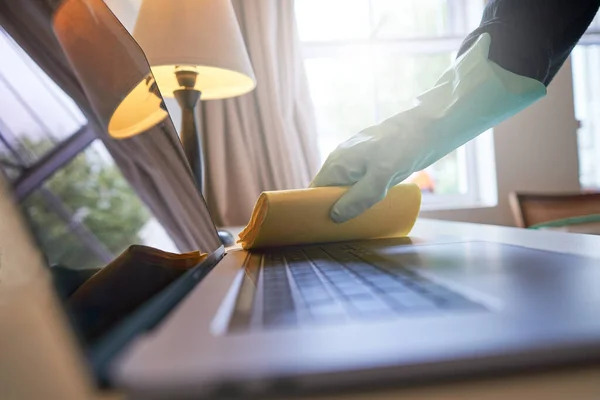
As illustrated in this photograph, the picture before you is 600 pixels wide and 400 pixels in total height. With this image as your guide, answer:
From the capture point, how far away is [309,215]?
0.69m

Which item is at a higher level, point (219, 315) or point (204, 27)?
point (204, 27)

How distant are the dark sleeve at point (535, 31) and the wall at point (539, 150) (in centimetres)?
138

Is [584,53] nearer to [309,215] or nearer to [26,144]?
[309,215]

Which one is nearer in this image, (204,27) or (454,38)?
(204,27)

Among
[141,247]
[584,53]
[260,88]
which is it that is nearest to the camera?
[141,247]

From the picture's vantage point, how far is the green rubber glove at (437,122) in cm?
77

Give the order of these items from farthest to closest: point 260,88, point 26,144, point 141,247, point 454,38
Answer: point 454,38 < point 260,88 < point 141,247 < point 26,144

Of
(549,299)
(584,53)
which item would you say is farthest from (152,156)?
(584,53)

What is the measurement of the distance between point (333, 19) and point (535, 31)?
156 centimetres

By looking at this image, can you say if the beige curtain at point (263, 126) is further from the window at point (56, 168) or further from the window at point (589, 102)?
the window at point (589, 102)

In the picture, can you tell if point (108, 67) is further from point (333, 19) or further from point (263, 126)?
point (333, 19)

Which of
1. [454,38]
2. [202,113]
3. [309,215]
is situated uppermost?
[454,38]

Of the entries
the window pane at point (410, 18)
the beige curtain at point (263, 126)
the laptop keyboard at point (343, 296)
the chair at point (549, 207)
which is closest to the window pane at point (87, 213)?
the laptop keyboard at point (343, 296)

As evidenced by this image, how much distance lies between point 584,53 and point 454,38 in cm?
79
